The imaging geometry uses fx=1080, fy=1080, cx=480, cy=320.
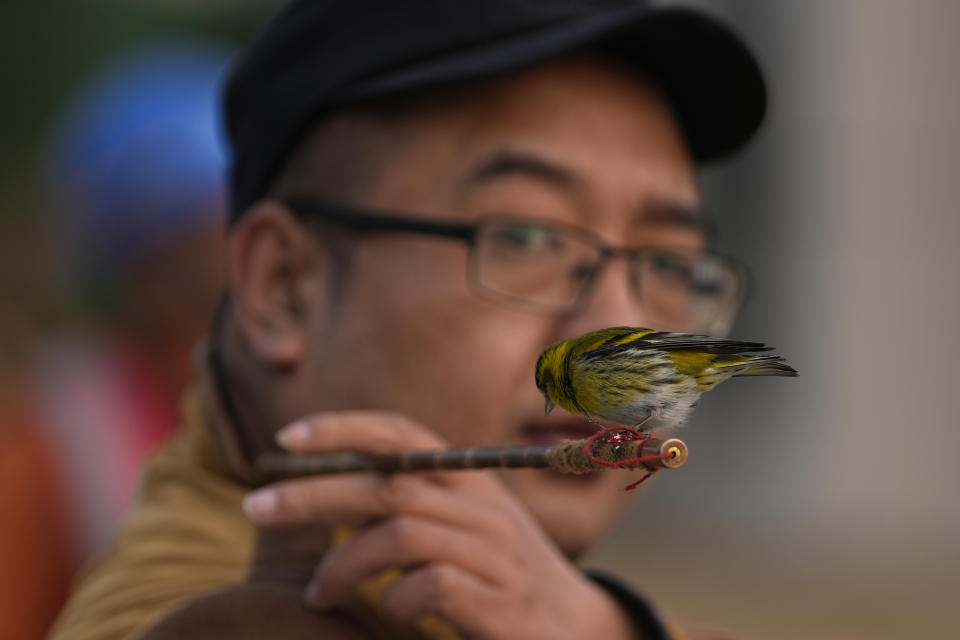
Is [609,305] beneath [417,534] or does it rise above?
above

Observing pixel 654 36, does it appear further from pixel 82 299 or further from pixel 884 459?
pixel 884 459

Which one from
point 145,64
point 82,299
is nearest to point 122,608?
point 82,299

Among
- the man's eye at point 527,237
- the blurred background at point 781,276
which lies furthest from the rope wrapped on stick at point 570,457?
the blurred background at point 781,276

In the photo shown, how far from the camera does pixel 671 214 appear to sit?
1.59 metres

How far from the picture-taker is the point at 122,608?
1349 millimetres

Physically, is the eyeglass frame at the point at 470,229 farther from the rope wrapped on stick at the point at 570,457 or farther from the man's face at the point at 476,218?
the rope wrapped on stick at the point at 570,457

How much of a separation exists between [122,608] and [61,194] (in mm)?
4222

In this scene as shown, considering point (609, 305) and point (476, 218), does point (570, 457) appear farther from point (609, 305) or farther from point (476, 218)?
point (476, 218)

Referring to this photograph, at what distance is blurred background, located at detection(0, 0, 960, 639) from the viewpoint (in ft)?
13.4

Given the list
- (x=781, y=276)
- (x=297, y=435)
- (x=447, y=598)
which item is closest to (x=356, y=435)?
(x=297, y=435)

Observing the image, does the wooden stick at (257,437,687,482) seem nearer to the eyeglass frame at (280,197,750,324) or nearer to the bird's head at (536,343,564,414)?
the bird's head at (536,343,564,414)

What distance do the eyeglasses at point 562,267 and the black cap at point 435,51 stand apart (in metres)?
0.21

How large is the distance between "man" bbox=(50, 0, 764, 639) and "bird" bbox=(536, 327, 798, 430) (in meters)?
0.44

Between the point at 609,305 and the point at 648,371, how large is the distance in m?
0.53
